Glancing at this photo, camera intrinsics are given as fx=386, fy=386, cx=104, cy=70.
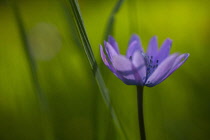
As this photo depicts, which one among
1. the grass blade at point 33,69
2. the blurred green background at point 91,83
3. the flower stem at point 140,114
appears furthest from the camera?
the blurred green background at point 91,83

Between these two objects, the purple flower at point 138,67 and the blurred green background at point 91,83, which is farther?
the blurred green background at point 91,83

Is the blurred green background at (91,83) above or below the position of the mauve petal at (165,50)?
below

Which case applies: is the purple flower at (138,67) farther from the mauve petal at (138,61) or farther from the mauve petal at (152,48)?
the mauve petal at (152,48)

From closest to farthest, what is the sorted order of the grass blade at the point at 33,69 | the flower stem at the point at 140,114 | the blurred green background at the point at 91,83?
the flower stem at the point at 140,114 < the grass blade at the point at 33,69 < the blurred green background at the point at 91,83

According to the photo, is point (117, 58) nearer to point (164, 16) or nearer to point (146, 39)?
point (146, 39)

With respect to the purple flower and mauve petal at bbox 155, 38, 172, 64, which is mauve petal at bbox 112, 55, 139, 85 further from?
mauve petal at bbox 155, 38, 172, 64

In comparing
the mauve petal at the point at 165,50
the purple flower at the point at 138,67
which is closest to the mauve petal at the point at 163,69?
the purple flower at the point at 138,67

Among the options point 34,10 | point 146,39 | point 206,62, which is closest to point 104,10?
point 34,10
